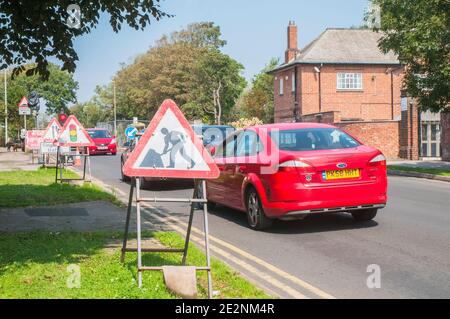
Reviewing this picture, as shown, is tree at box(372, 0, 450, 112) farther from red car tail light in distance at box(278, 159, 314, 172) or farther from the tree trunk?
the tree trunk

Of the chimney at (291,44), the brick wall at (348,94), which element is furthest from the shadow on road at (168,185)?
the chimney at (291,44)

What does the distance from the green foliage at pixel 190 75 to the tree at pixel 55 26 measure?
50.2 m

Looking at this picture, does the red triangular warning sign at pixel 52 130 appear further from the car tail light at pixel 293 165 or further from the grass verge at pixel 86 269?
the car tail light at pixel 293 165

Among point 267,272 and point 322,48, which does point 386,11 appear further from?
point 322,48

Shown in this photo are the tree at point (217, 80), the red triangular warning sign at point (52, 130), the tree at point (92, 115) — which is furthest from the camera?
the tree at point (92, 115)

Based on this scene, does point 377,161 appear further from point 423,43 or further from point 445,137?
point 445,137

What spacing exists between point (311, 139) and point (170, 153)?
403 cm

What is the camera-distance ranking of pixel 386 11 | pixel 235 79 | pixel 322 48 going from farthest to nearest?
1. pixel 235 79
2. pixel 322 48
3. pixel 386 11

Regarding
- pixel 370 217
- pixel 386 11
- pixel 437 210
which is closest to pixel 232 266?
pixel 370 217

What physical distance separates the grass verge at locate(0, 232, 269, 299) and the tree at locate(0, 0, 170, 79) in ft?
9.94

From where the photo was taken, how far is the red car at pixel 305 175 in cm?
852

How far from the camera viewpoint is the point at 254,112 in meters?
73.6

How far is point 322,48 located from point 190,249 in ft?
140

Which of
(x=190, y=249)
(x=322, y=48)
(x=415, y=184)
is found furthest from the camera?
(x=322, y=48)
